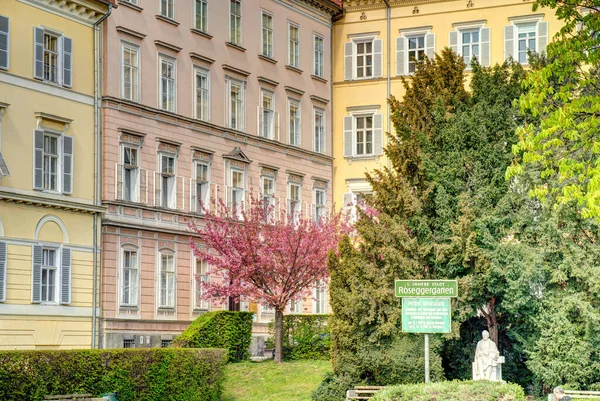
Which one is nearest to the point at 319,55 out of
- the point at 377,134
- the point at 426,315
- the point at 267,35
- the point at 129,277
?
the point at 377,134

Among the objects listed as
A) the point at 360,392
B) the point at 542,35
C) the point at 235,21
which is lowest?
the point at 360,392

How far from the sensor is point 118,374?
109 ft

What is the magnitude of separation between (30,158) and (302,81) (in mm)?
19583

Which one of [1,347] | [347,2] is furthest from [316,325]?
[347,2]

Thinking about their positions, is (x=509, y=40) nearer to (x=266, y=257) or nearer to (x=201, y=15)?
(x=201, y=15)

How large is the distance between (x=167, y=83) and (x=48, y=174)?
27.2 feet

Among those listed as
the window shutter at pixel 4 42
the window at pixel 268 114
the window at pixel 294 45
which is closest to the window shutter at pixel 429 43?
the window at pixel 294 45

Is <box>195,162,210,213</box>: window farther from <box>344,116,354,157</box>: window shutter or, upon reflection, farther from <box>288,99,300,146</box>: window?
<box>344,116,354,157</box>: window shutter

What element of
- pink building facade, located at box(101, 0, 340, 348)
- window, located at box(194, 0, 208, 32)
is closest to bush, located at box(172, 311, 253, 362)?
pink building facade, located at box(101, 0, 340, 348)

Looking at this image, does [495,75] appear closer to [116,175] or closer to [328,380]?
[328,380]

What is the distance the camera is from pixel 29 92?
130 feet

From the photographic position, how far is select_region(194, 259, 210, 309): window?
47.5 metres

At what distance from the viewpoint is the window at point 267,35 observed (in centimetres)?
5341

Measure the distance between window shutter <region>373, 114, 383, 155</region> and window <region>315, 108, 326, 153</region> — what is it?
99.0 inches
